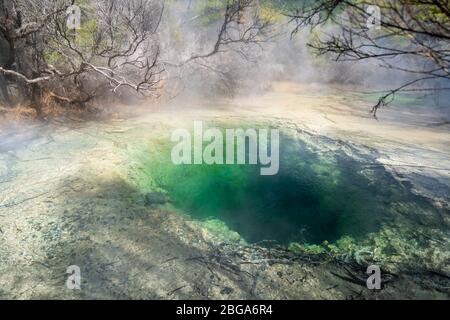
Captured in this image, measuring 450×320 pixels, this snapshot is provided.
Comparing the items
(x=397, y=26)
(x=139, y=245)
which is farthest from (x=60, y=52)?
(x=397, y=26)

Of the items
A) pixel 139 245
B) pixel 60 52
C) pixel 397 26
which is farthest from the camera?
pixel 60 52

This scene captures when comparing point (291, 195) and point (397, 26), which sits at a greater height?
point (397, 26)

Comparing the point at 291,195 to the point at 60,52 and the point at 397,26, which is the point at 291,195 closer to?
the point at 397,26

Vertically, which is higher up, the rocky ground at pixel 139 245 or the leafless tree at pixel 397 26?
the leafless tree at pixel 397 26

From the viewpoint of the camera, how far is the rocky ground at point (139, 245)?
3.25 meters

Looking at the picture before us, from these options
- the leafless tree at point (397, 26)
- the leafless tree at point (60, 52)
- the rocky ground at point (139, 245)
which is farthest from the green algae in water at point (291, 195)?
the leafless tree at point (60, 52)

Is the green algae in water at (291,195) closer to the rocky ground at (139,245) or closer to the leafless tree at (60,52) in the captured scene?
the rocky ground at (139,245)

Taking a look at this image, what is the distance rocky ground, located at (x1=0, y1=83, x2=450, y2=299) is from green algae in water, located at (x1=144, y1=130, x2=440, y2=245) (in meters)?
0.43

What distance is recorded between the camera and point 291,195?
19.5 feet

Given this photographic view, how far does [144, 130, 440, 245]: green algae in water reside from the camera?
190 inches

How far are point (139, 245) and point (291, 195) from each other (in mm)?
3104

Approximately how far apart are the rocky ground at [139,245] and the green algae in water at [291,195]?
43 centimetres

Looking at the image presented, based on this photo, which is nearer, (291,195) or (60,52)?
(291,195)

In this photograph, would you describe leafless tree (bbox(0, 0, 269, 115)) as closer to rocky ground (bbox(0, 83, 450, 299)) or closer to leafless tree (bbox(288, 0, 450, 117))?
rocky ground (bbox(0, 83, 450, 299))
